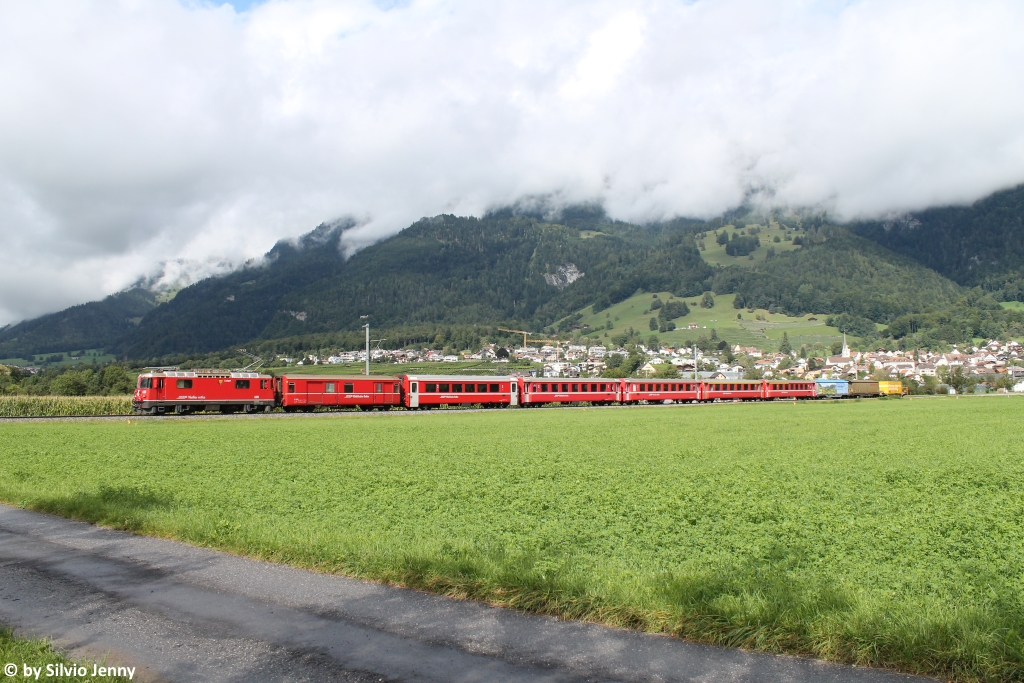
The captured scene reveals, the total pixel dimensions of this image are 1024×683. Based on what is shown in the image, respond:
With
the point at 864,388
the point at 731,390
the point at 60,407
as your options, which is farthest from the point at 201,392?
the point at 864,388

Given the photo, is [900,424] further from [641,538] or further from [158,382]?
[158,382]

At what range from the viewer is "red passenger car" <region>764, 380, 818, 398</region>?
93000 millimetres

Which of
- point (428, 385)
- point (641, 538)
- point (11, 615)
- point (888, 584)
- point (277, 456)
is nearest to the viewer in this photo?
point (11, 615)

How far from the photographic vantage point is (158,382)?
48344 millimetres

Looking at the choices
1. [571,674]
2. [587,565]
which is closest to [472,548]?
[587,565]

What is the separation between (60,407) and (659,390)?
188 feet

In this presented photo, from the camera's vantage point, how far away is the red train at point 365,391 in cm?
4944

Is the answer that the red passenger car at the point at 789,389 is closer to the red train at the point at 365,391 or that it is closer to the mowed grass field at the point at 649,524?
the red train at the point at 365,391

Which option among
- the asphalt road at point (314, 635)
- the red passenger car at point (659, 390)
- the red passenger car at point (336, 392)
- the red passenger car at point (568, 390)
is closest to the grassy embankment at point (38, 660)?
the asphalt road at point (314, 635)

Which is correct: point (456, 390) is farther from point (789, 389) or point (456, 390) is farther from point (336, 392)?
point (789, 389)

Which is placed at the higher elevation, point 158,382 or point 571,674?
point 158,382

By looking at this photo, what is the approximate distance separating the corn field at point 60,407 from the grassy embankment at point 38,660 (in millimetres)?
51652

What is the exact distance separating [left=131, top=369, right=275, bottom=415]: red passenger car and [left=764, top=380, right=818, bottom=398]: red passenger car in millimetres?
66298

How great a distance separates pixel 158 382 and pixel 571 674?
49.5 metres
